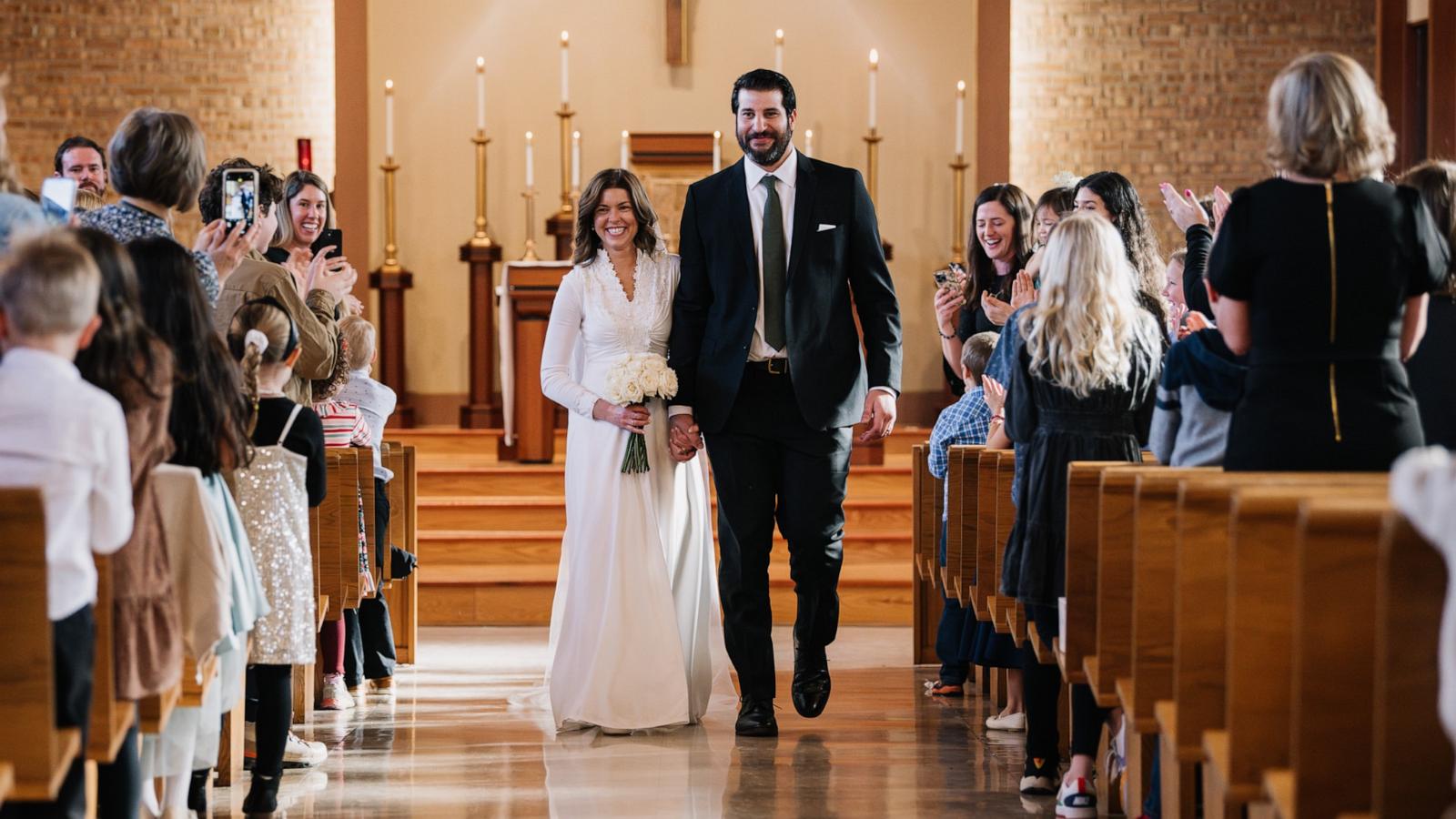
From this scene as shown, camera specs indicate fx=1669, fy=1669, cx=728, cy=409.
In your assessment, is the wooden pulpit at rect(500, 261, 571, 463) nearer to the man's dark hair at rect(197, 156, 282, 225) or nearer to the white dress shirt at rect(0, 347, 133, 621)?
the man's dark hair at rect(197, 156, 282, 225)

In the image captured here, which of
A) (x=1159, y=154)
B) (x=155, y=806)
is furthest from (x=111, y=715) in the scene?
(x=1159, y=154)

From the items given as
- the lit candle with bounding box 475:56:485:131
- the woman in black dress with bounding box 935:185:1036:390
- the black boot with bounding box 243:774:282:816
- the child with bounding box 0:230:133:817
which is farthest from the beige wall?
the child with bounding box 0:230:133:817

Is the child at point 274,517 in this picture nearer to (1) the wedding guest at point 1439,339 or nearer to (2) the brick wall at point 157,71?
(1) the wedding guest at point 1439,339

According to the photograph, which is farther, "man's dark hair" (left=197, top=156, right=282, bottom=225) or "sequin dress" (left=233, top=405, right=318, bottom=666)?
"man's dark hair" (left=197, top=156, right=282, bottom=225)

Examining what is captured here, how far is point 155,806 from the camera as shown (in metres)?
3.32

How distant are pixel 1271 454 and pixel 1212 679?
0.55 meters

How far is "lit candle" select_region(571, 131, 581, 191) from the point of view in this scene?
349 inches

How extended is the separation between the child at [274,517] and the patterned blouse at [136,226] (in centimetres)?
17

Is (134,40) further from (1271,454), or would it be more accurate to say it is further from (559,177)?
(1271,454)

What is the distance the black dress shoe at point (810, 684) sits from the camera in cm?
461

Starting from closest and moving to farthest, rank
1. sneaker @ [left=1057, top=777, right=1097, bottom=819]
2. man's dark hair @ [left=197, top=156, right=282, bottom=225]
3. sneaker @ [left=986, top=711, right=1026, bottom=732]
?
sneaker @ [left=1057, top=777, right=1097, bottom=819]
man's dark hair @ [left=197, top=156, right=282, bottom=225]
sneaker @ [left=986, top=711, right=1026, bottom=732]

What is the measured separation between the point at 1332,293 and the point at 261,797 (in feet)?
8.14

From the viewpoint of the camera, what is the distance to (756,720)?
4.54 m

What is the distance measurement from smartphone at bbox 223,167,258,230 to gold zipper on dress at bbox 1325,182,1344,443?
2386mm
